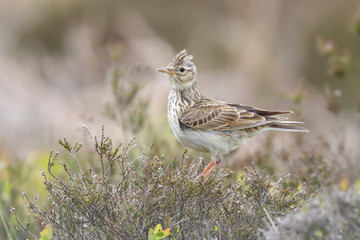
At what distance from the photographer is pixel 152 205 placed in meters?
3.74

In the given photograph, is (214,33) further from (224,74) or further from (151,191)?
(151,191)

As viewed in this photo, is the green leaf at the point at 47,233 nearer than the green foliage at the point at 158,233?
No

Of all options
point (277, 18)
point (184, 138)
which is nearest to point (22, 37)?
point (277, 18)

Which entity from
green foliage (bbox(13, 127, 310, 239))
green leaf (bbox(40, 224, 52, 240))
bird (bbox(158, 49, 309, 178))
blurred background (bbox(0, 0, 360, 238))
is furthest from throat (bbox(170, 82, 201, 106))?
blurred background (bbox(0, 0, 360, 238))

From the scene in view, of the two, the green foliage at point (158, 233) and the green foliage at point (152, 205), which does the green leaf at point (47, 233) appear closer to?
the green foliage at point (152, 205)

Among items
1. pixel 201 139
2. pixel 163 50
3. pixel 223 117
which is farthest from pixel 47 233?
pixel 163 50

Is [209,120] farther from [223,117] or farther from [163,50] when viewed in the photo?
[163,50]

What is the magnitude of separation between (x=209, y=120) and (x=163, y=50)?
837 centimetres

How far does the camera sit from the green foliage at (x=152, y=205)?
3709mm

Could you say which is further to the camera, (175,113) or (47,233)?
(175,113)

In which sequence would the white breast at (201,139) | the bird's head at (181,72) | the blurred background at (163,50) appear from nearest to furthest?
the white breast at (201,139) < the bird's head at (181,72) < the blurred background at (163,50)


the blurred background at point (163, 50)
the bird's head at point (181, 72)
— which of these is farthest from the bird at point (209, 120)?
the blurred background at point (163, 50)

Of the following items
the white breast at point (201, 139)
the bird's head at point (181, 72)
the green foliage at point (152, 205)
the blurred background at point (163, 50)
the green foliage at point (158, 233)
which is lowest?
the green foliage at point (158, 233)

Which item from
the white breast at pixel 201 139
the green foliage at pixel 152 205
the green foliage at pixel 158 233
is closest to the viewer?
the green foliage at pixel 158 233
